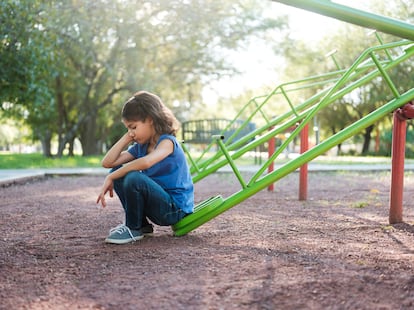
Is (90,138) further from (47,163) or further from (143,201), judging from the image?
(143,201)

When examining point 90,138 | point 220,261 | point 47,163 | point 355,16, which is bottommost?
point 220,261

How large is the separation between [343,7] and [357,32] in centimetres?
2046

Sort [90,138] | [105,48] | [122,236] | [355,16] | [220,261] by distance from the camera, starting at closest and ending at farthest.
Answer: [355,16] < [220,261] < [122,236] < [105,48] < [90,138]

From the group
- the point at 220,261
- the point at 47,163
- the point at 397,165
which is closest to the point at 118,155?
the point at 220,261

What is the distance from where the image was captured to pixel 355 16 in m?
2.05

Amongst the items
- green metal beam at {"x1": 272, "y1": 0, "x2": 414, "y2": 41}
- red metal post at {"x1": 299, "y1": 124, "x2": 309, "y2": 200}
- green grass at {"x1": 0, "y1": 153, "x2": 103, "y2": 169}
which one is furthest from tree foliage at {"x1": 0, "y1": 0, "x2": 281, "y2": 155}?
green metal beam at {"x1": 272, "y1": 0, "x2": 414, "y2": 41}

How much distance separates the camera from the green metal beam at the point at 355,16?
2.02m

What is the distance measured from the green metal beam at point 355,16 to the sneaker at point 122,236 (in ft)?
4.49

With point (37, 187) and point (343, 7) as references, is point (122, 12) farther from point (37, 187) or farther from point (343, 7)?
point (343, 7)

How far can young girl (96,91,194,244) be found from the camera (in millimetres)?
2531

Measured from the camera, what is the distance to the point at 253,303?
159cm

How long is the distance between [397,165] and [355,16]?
1356mm

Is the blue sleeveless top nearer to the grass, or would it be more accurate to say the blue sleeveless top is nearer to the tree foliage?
the tree foliage

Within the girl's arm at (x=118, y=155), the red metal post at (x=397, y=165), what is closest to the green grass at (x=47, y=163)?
the girl's arm at (x=118, y=155)
